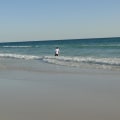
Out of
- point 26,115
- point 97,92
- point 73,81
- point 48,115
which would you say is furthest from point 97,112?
point 73,81

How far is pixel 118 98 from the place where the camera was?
8.10 m

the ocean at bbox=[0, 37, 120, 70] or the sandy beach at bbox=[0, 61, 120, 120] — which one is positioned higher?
the sandy beach at bbox=[0, 61, 120, 120]

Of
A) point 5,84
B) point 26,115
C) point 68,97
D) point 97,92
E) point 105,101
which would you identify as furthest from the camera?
point 5,84

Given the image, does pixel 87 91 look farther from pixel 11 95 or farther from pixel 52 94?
pixel 11 95

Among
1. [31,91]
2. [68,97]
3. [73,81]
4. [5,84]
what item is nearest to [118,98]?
[68,97]

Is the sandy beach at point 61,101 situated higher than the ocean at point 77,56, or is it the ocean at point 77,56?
the sandy beach at point 61,101

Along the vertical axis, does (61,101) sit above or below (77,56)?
above

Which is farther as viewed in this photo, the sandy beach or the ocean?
the ocean

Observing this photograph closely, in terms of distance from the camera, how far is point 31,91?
30.3 feet

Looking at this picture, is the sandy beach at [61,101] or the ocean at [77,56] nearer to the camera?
the sandy beach at [61,101]

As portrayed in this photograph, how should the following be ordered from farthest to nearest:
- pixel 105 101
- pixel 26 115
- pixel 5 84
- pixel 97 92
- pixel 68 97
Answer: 1. pixel 5 84
2. pixel 97 92
3. pixel 68 97
4. pixel 105 101
5. pixel 26 115

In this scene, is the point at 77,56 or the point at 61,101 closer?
the point at 61,101

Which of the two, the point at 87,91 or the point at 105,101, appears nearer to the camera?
the point at 105,101

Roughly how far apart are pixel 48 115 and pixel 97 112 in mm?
1025
